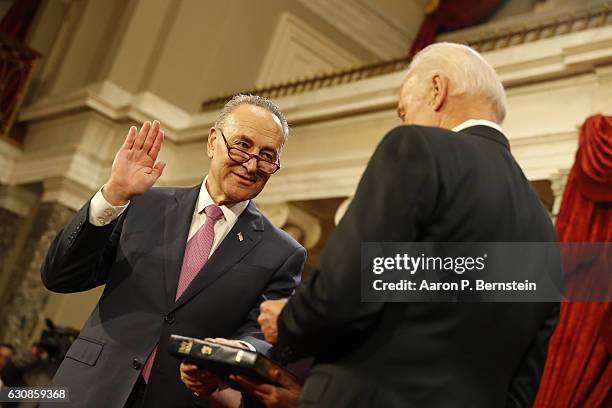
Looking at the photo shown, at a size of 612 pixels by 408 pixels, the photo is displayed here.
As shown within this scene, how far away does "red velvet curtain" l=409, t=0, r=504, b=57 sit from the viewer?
10602 mm

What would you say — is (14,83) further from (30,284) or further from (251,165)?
(251,165)

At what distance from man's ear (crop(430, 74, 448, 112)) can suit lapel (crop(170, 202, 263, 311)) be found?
0.86 meters

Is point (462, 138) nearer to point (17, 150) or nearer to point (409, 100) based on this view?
point (409, 100)

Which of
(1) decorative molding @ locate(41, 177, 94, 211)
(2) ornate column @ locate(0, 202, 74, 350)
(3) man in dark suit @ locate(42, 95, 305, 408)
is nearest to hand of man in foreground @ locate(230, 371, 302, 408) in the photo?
(3) man in dark suit @ locate(42, 95, 305, 408)

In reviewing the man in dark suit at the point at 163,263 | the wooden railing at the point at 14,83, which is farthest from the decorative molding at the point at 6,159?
the man in dark suit at the point at 163,263

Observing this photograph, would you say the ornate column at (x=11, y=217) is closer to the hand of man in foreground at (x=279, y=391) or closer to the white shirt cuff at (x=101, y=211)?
the white shirt cuff at (x=101, y=211)

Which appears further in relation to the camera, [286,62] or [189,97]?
[286,62]

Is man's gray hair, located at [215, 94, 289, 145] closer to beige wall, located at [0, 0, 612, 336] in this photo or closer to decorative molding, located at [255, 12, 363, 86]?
beige wall, located at [0, 0, 612, 336]

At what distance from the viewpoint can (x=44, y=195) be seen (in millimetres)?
9547

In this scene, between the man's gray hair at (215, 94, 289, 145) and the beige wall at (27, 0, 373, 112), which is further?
the beige wall at (27, 0, 373, 112)

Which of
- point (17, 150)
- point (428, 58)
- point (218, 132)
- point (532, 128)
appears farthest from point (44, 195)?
point (428, 58)

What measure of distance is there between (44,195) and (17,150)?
114 centimetres

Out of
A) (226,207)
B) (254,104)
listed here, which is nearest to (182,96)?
(254,104)

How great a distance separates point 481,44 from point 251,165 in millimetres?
4930
